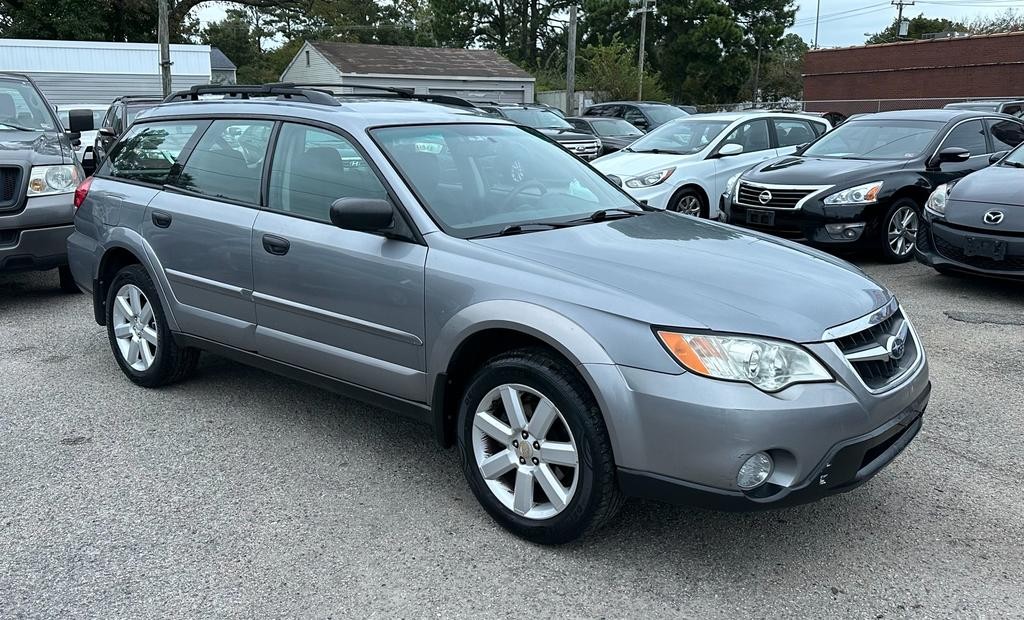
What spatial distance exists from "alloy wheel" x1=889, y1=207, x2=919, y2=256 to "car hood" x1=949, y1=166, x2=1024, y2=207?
42.6 inches

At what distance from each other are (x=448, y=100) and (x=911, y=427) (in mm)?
2974

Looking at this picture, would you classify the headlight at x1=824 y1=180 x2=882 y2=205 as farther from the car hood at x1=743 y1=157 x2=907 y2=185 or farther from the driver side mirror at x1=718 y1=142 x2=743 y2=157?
the driver side mirror at x1=718 y1=142 x2=743 y2=157

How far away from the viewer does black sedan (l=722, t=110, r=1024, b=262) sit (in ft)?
27.6

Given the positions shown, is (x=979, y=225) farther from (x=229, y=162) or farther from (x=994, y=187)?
(x=229, y=162)

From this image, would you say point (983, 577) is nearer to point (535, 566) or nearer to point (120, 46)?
point (535, 566)

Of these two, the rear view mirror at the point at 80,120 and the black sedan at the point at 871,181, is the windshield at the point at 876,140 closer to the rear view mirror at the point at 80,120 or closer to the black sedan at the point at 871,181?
the black sedan at the point at 871,181

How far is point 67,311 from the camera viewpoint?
7.05 m

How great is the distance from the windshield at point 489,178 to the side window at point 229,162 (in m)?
0.76

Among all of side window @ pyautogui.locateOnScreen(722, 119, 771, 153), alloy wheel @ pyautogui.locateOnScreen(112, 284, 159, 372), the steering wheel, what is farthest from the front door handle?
side window @ pyautogui.locateOnScreen(722, 119, 771, 153)

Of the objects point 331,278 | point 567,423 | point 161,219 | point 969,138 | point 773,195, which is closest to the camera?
point 567,423

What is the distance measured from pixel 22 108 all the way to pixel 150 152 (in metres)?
4.11

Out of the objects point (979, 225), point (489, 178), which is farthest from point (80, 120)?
point (979, 225)

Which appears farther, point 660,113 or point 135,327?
point 660,113

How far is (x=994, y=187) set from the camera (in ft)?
23.0
